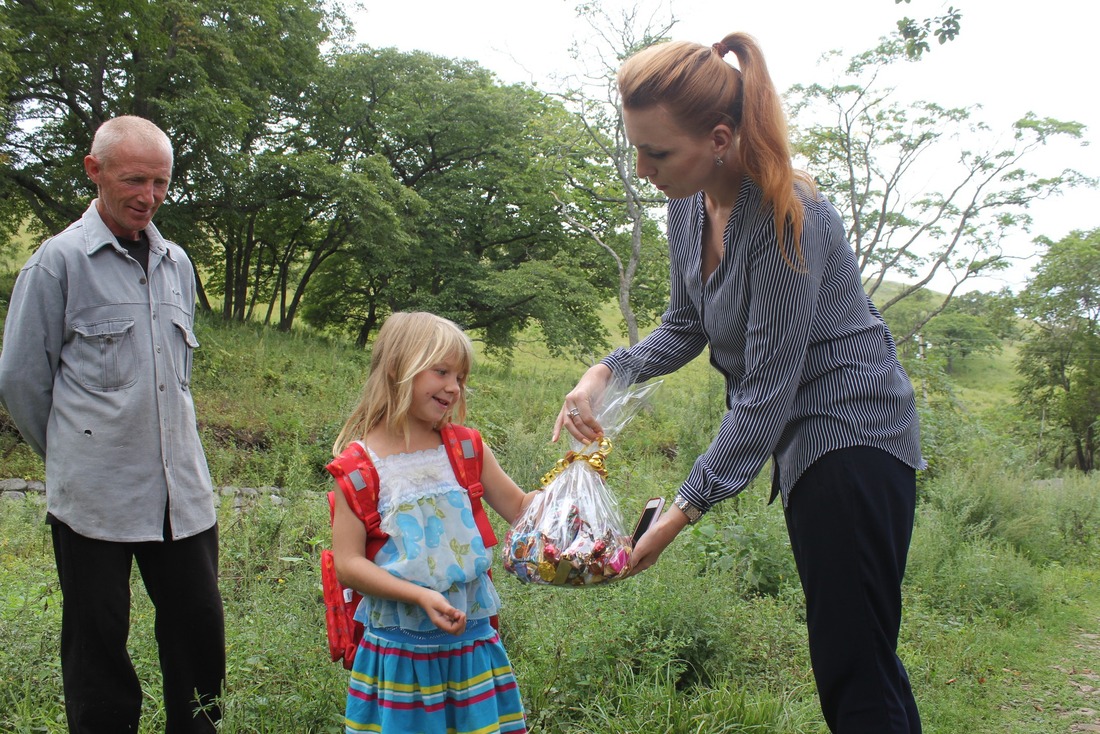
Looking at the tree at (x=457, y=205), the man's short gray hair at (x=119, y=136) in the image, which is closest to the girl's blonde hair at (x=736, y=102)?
the man's short gray hair at (x=119, y=136)

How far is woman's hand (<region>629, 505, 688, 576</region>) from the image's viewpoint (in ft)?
6.81

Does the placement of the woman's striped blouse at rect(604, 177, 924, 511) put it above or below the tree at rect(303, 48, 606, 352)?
below

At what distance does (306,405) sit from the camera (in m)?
11.9

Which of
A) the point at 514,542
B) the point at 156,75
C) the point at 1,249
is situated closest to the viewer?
the point at 514,542

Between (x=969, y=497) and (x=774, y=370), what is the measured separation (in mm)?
7040

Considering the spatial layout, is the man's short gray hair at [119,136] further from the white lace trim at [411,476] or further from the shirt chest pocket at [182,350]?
the white lace trim at [411,476]

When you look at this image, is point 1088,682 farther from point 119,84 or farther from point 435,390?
point 119,84

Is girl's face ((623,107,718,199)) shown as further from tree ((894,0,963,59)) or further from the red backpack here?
tree ((894,0,963,59))

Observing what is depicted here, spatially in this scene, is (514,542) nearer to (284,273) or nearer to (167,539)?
(167,539)

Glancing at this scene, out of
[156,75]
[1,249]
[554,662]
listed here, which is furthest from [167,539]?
[1,249]

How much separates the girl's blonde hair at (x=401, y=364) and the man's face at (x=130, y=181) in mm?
949

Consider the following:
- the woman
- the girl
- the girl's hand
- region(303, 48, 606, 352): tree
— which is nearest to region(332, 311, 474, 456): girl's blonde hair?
the girl

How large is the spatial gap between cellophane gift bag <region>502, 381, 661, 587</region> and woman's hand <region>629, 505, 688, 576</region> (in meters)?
0.04

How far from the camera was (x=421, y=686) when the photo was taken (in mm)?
2246
